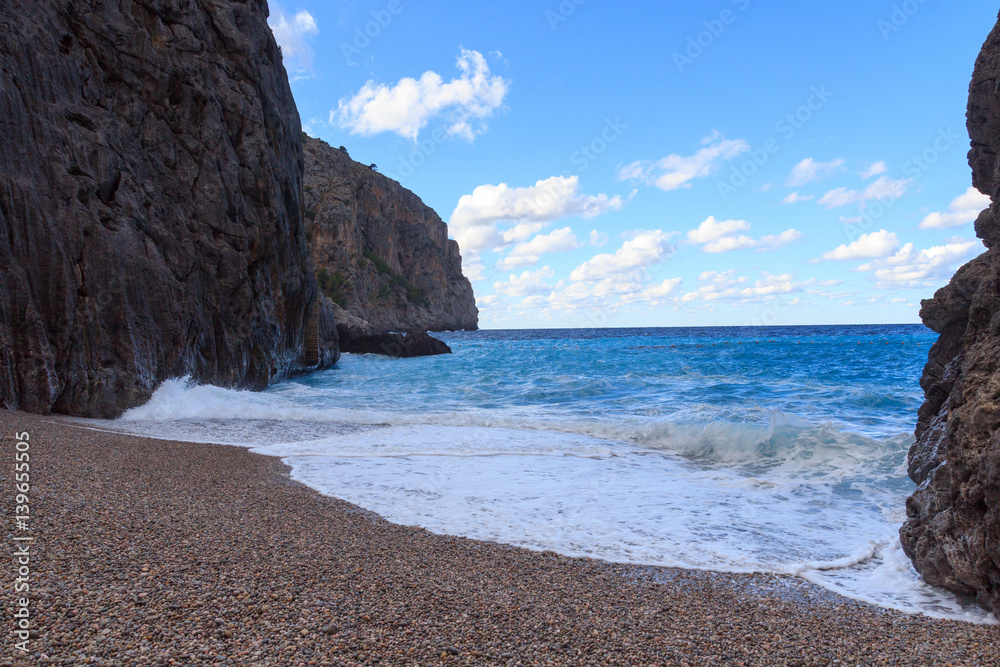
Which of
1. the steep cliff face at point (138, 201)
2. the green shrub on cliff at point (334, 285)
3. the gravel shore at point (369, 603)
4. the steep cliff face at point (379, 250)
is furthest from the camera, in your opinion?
the steep cliff face at point (379, 250)

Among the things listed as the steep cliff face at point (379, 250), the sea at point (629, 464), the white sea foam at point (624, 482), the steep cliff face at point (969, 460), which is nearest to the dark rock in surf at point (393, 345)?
the steep cliff face at point (379, 250)

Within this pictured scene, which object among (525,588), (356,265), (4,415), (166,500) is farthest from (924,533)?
(356,265)

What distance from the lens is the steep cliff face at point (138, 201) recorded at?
10.2 metres

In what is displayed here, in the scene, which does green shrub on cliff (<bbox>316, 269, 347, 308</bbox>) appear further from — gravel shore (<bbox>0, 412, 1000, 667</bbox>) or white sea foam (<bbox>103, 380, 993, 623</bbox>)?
gravel shore (<bbox>0, 412, 1000, 667</bbox>)

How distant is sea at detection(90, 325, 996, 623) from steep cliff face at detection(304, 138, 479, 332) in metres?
36.8

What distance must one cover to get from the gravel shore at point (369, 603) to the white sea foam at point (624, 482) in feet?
1.74

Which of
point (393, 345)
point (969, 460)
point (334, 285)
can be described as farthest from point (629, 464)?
point (334, 285)

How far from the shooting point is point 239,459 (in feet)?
24.7

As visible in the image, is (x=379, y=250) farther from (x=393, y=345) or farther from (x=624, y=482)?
(x=624, y=482)

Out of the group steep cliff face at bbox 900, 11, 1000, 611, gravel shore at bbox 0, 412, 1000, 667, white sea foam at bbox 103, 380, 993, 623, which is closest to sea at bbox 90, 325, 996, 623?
white sea foam at bbox 103, 380, 993, 623

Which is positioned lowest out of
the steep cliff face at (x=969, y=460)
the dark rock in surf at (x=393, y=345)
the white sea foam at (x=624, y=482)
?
the white sea foam at (x=624, y=482)

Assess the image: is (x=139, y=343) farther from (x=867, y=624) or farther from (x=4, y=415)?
(x=867, y=624)

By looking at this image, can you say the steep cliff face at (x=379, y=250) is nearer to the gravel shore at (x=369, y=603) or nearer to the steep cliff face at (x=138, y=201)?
the steep cliff face at (x=138, y=201)

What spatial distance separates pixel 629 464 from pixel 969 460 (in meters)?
5.17
